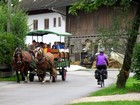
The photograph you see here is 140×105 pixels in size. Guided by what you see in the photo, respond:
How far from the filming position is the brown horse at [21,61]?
89.2ft

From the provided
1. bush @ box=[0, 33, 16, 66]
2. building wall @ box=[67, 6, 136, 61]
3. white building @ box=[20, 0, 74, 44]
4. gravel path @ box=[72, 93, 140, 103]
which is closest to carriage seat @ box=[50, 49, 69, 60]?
bush @ box=[0, 33, 16, 66]

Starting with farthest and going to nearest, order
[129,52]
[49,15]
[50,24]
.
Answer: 1. [49,15]
2. [50,24]
3. [129,52]

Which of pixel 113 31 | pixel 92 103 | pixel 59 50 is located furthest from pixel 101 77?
pixel 92 103

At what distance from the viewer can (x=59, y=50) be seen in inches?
1177

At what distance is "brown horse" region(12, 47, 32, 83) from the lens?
27.2m

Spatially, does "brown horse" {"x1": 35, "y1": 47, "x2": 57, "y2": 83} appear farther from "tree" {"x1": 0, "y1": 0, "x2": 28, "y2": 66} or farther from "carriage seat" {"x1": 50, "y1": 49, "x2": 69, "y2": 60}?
"tree" {"x1": 0, "y1": 0, "x2": 28, "y2": 66}

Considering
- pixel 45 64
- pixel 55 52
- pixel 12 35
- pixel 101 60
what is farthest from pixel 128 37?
pixel 12 35

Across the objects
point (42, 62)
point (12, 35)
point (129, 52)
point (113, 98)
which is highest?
point (12, 35)

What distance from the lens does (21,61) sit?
2733 cm

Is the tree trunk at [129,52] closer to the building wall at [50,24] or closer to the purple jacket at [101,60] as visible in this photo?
the purple jacket at [101,60]

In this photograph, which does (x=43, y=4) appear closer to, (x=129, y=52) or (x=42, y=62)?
(x=42, y=62)

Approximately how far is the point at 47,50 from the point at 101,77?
5951mm

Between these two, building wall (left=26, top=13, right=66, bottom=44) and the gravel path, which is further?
building wall (left=26, top=13, right=66, bottom=44)

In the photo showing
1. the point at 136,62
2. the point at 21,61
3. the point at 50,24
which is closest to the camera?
the point at 136,62
